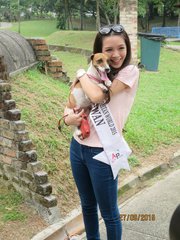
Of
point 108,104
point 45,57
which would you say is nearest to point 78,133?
point 108,104

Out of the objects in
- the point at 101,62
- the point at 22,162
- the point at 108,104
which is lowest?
the point at 22,162

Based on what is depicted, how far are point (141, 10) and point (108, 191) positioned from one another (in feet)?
93.5

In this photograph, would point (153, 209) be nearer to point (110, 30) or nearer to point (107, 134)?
point (107, 134)

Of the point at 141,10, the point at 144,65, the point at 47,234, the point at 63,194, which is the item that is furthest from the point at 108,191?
the point at 141,10

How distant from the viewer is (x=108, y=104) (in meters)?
2.80

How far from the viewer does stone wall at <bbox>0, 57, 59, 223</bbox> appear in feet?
13.3

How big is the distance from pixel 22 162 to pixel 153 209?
149 centimetres

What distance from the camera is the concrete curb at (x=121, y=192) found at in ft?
12.8

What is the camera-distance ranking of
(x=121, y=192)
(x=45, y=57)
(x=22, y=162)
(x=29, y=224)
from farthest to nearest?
(x=45, y=57) < (x=121, y=192) < (x=22, y=162) < (x=29, y=224)

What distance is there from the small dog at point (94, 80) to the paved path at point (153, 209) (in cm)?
161

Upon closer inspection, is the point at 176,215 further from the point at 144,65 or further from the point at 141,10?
the point at 141,10

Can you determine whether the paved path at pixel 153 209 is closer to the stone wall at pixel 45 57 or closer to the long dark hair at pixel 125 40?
the long dark hair at pixel 125 40

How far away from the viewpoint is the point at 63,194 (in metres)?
4.43

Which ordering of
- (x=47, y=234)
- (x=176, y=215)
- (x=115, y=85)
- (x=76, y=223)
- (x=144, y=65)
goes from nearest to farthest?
(x=176, y=215)
(x=115, y=85)
(x=47, y=234)
(x=76, y=223)
(x=144, y=65)
